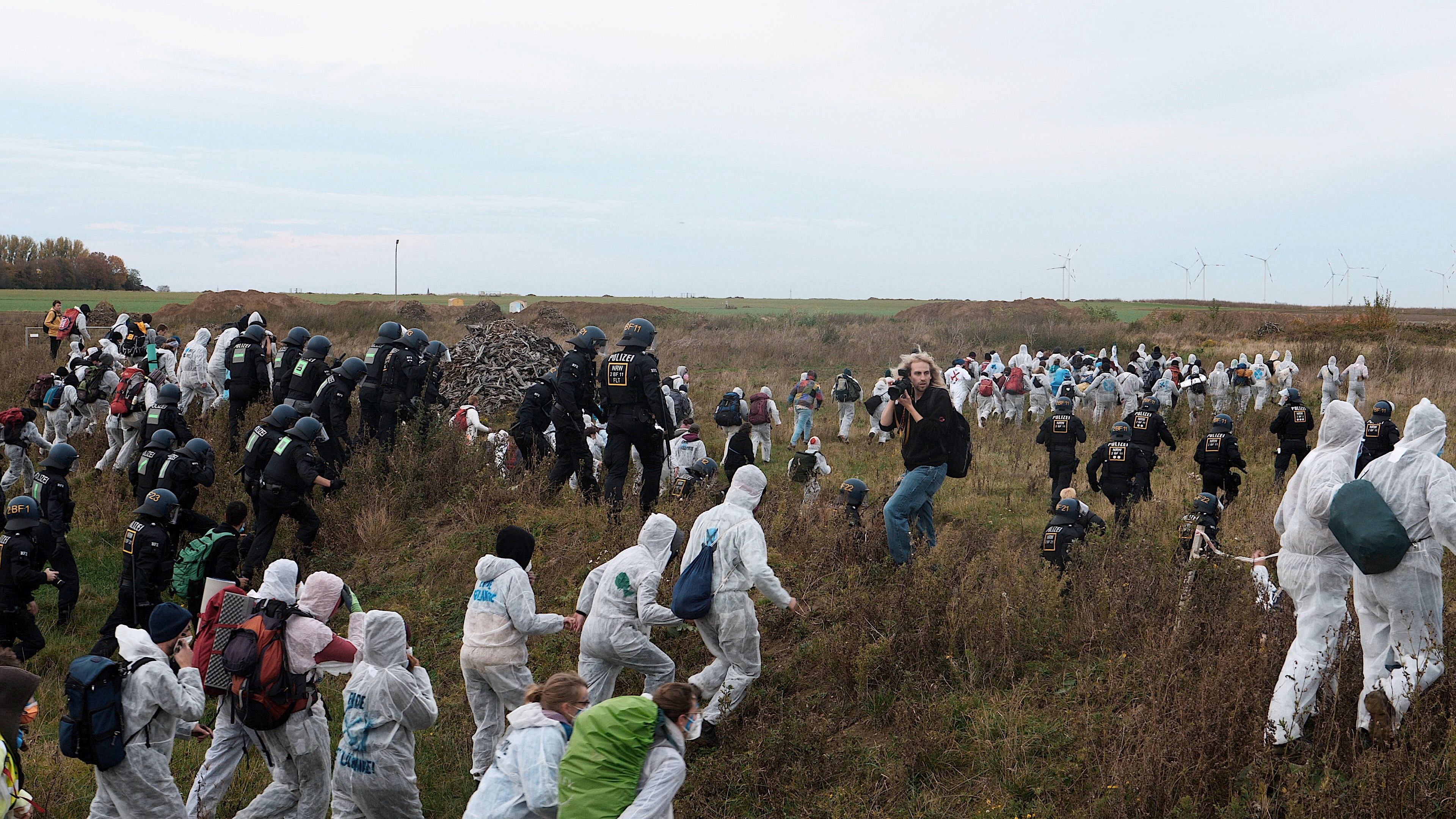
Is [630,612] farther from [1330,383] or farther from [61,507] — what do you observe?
[1330,383]

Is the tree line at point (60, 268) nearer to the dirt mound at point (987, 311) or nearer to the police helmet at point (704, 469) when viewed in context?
the dirt mound at point (987, 311)

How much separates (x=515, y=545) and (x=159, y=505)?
16.0ft

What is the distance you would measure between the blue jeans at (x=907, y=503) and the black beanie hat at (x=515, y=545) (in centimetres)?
316

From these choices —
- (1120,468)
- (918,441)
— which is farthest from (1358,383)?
(918,441)

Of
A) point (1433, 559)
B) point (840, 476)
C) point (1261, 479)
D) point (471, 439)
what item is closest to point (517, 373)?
point (471, 439)

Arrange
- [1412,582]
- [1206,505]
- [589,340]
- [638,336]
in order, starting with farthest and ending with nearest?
[589,340] → [638,336] → [1206,505] → [1412,582]

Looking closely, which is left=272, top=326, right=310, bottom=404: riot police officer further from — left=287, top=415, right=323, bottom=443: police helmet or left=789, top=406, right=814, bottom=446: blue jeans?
left=789, top=406, right=814, bottom=446: blue jeans

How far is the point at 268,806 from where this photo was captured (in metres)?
5.59

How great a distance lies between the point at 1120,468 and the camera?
11.4 m

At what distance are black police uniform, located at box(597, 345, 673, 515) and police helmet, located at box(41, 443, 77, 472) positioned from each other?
5533 millimetres

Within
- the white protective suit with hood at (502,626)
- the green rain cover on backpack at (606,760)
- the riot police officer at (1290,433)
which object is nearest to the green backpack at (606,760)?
the green rain cover on backpack at (606,760)

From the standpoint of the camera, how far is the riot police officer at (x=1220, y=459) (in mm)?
11891

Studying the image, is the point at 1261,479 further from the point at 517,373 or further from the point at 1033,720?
the point at 517,373

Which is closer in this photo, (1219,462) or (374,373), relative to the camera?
(1219,462)
